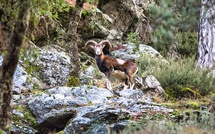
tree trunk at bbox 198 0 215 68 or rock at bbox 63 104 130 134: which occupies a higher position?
tree trunk at bbox 198 0 215 68

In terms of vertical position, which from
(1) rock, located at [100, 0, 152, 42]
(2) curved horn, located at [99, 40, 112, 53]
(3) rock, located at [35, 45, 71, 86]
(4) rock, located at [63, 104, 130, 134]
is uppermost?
(1) rock, located at [100, 0, 152, 42]

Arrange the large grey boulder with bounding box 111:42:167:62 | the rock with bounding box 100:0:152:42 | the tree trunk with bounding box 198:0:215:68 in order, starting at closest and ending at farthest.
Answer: the tree trunk with bounding box 198:0:215:68 → the large grey boulder with bounding box 111:42:167:62 → the rock with bounding box 100:0:152:42

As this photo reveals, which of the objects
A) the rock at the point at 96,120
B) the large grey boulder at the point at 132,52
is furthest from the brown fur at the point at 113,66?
the rock at the point at 96,120

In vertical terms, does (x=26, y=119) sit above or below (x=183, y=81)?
below

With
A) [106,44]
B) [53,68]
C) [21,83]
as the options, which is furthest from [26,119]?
[106,44]

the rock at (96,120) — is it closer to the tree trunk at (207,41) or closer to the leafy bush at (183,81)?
the leafy bush at (183,81)

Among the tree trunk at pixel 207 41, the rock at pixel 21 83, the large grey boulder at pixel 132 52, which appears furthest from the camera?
the large grey boulder at pixel 132 52

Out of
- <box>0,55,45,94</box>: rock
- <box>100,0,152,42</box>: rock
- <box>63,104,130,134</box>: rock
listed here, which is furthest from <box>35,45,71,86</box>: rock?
<box>100,0,152,42</box>: rock

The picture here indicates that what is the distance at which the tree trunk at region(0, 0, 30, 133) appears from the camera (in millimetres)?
6836

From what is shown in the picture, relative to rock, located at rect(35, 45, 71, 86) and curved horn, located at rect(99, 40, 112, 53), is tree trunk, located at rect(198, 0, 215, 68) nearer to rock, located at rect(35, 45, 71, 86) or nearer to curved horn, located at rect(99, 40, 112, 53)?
curved horn, located at rect(99, 40, 112, 53)

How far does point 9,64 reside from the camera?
7.04 metres

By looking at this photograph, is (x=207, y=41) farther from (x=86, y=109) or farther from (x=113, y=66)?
(x=86, y=109)

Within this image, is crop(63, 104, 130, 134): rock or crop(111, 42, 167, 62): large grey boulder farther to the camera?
crop(111, 42, 167, 62): large grey boulder

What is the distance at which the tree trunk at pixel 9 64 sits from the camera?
6.84 metres
